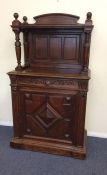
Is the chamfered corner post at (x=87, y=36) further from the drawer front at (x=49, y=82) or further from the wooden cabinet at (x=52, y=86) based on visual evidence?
the drawer front at (x=49, y=82)

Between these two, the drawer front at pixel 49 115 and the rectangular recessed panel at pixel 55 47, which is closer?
the drawer front at pixel 49 115

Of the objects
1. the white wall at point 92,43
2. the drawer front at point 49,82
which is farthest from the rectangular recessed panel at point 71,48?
the drawer front at point 49,82

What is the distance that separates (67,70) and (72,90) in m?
0.36

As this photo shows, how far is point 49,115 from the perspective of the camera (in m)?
2.05

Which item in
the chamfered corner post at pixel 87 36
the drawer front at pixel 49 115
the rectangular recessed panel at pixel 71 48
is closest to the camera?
the chamfered corner post at pixel 87 36

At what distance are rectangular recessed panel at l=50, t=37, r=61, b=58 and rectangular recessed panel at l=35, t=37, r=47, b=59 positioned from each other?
0.08m

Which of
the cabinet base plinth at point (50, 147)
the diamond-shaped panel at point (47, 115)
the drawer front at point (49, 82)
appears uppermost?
the drawer front at point (49, 82)

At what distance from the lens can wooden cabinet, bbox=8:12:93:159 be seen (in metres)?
1.92

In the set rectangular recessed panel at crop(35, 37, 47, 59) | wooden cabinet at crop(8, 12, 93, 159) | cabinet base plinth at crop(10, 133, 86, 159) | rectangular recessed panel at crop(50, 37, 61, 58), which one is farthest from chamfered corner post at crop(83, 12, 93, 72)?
cabinet base plinth at crop(10, 133, 86, 159)

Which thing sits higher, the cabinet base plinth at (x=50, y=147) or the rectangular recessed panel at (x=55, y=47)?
the rectangular recessed panel at (x=55, y=47)

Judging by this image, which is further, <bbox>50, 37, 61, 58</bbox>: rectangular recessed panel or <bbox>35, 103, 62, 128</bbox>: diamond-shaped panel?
<bbox>50, 37, 61, 58</bbox>: rectangular recessed panel

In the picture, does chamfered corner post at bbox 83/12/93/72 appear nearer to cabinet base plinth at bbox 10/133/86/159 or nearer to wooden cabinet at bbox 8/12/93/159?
wooden cabinet at bbox 8/12/93/159

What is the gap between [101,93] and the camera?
7.68ft

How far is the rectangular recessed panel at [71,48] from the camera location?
2154 mm
